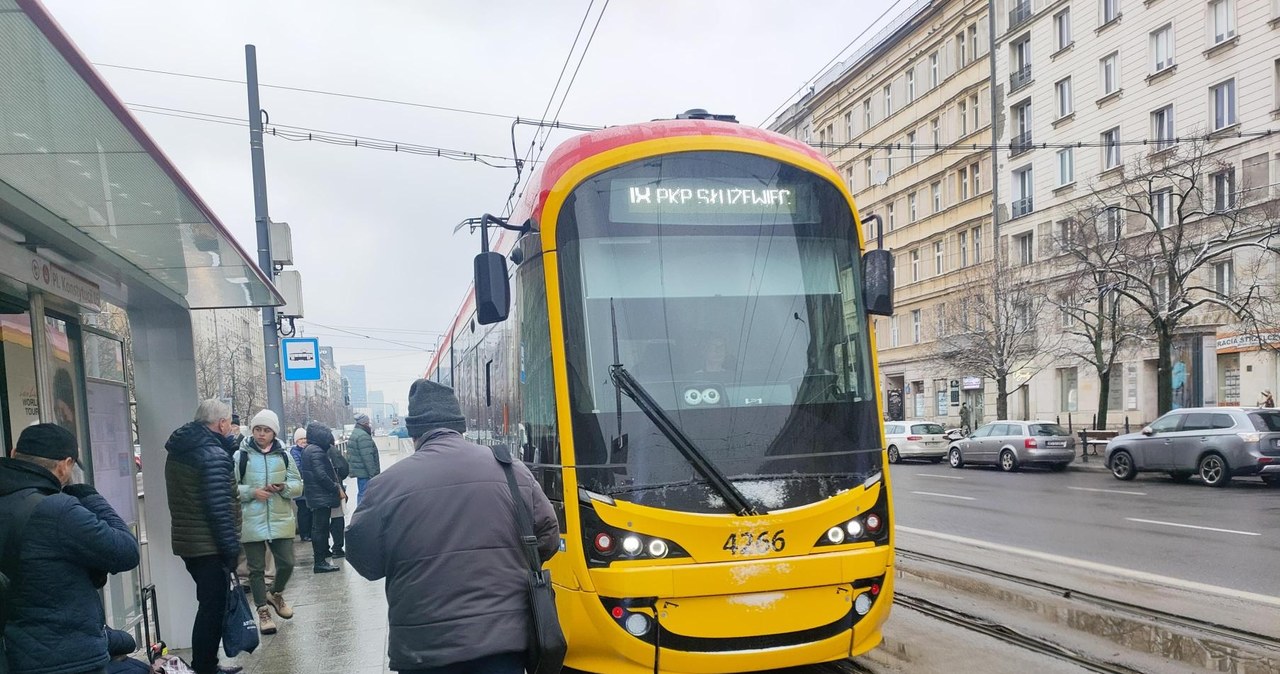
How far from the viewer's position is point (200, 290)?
7289 mm

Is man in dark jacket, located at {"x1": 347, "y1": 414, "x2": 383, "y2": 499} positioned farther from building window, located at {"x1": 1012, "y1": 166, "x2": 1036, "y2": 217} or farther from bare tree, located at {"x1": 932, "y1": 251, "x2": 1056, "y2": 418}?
building window, located at {"x1": 1012, "y1": 166, "x2": 1036, "y2": 217}

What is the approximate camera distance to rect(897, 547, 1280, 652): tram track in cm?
596

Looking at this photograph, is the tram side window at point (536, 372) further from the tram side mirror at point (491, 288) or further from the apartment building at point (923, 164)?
the apartment building at point (923, 164)

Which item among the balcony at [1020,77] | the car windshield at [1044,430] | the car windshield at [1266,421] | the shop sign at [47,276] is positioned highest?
the balcony at [1020,77]

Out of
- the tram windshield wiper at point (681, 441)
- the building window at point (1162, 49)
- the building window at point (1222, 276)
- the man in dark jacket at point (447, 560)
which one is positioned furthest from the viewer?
the building window at point (1162, 49)

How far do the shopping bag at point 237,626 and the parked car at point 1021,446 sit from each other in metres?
21.7

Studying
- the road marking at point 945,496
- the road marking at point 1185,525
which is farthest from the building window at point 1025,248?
the road marking at point 1185,525

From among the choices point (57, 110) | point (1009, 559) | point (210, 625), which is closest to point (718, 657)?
point (210, 625)

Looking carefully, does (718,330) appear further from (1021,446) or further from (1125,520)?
(1021,446)

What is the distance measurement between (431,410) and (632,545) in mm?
1812

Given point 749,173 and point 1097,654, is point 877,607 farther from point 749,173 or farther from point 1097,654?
point 749,173

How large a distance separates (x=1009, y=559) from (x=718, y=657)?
610cm

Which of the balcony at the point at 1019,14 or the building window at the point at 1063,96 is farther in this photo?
the balcony at the point at 1019,14

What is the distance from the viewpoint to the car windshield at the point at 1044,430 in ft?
76.9
